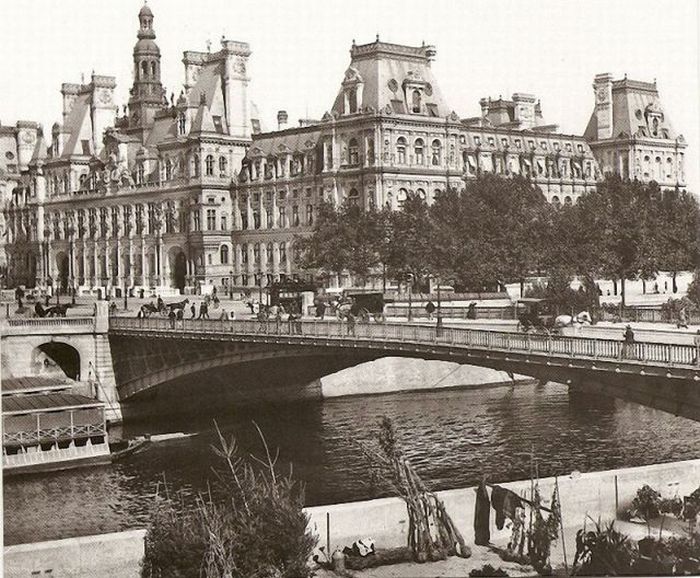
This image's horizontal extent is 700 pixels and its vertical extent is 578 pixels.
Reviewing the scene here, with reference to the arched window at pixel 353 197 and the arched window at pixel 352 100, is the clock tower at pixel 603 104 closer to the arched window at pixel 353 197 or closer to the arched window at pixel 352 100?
the arched window at pixel 352 100

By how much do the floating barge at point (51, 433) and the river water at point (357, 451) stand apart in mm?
789

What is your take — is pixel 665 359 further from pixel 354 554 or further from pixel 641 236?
pixel 641 236

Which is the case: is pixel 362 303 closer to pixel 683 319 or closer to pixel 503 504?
pixel 683 319

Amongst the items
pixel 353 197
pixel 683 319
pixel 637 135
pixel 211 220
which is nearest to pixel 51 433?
pixel 683 319

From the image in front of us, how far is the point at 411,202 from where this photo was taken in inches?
2997

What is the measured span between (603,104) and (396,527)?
81.1 m

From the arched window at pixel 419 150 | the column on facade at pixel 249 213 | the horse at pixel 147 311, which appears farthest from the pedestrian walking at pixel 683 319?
the column on facade at pixel 249 213

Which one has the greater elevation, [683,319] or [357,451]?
[683,319]

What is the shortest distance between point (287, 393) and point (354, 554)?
110ft

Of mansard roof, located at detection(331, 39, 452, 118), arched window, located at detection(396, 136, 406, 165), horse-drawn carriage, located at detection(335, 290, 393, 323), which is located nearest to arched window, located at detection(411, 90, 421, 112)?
mansard roof, located at detection(331, 39, 452, 118)

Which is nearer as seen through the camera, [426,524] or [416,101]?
[426,524]

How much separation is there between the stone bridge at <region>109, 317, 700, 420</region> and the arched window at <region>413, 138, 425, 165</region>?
110 feet

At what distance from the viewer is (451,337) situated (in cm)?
3850

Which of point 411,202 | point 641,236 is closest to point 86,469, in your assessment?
point 641,236
